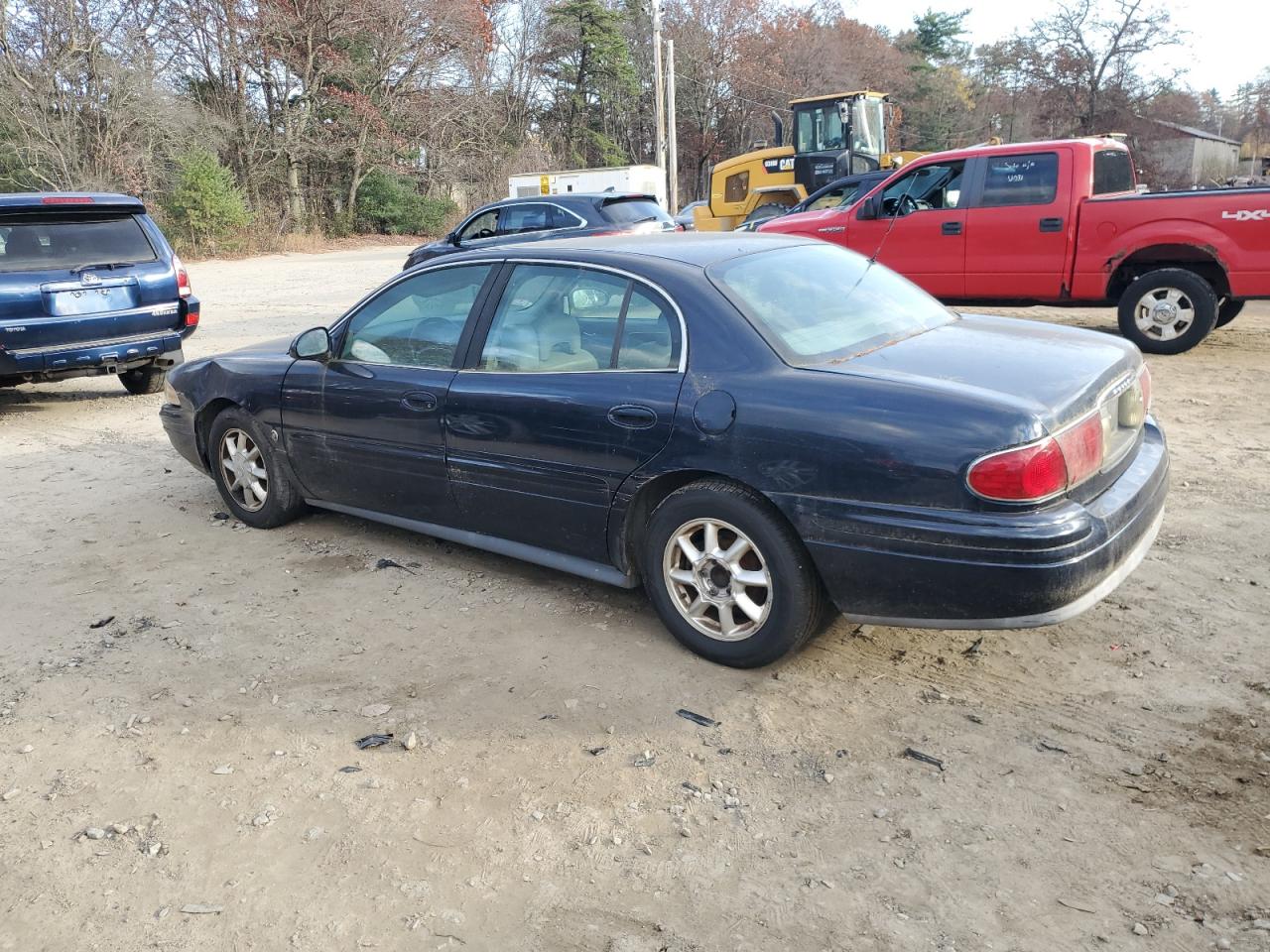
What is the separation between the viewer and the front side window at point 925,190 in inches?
411

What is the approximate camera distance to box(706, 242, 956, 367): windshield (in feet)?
12.4

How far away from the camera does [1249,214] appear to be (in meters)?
8.69

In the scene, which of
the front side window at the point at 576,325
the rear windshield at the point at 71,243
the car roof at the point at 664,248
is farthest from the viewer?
the rear windshield at the point at 71,243

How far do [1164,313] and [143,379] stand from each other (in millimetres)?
9703

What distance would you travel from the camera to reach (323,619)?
174 inches

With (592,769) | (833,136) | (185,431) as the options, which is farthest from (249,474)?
(833,136)

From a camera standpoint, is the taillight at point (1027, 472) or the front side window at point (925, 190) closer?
the taillight at point (1027, 472)

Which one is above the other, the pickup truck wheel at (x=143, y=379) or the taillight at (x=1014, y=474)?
the taillight at (x=1014, y=474)

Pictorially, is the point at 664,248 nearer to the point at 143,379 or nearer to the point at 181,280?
the point at 181,280

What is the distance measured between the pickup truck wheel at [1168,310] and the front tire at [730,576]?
285 inches

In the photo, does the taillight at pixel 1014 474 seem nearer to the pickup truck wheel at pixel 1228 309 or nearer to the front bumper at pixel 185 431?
the front bumper at pixel 185 431

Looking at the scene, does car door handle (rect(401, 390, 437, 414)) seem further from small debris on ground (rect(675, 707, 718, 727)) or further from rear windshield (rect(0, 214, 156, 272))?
rear windshield (rect(0, 214, 156, 272))

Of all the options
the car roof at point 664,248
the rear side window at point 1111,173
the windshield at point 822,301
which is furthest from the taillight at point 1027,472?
the rear side window at point 1111,173

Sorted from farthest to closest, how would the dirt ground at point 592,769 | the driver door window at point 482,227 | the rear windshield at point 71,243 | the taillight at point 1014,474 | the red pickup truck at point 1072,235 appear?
1. the driver door window at point 482,227
2. the red pickup truck at point 1072,235
3. the rear windshield at point 71,243
4. the taillight at point 1014,474
5. the dirt ground at point 592,769
